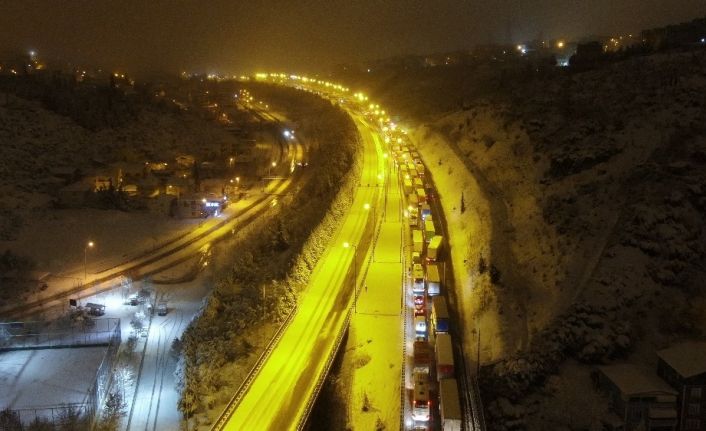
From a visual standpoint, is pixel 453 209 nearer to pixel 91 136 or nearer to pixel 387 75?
pixel 91 136

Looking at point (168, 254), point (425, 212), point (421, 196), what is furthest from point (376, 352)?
point (168, 254)

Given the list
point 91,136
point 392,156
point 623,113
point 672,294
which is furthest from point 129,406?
point 91,136

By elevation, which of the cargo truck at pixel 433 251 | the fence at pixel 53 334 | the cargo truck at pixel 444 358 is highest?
the cargo truck at pixel 433 251

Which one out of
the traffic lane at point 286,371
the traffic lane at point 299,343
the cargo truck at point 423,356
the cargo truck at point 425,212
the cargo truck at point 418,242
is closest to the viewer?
the traffic lane at point 286,371

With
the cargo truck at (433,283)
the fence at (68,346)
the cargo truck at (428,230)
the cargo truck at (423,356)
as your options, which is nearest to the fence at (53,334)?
the fence at (68,346)

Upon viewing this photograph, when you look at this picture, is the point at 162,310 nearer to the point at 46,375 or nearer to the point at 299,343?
the point at 46,375

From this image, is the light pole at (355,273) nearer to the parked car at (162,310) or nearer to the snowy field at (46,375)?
the parked car at (162,310)
